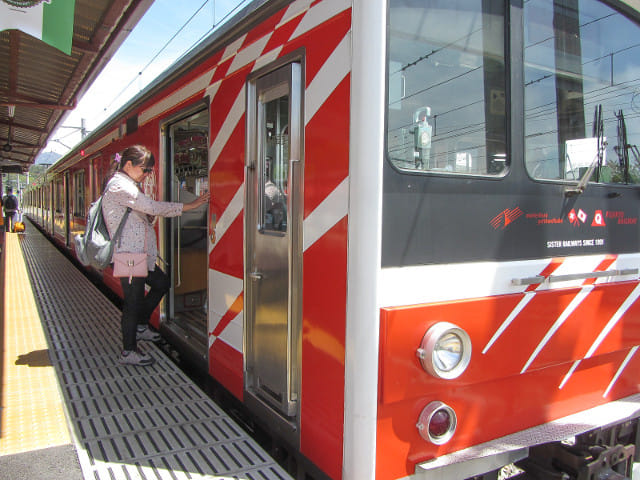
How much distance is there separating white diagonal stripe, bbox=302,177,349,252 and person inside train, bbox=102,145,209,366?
55.7 inches

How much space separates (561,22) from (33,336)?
172 inches

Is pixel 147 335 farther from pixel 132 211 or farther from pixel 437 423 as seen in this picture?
pixel 437 423

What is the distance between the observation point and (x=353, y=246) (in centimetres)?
175

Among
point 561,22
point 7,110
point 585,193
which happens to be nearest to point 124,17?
point 561,22

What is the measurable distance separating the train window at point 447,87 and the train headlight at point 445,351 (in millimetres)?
577

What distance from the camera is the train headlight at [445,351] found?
5.77ft

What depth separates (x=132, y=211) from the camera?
350 centimetres

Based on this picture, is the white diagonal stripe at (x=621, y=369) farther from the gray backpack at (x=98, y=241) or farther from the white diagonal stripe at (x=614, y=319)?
the gray backpack at (x=98, y=241)

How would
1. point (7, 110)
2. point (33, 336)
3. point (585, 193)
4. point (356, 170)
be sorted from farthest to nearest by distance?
point (7, 110), point (33, 336), point (585, 193), point (356, 170)

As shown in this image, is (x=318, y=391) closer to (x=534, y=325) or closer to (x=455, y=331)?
(x=455, y=331)

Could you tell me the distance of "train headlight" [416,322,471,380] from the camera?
1758 mm

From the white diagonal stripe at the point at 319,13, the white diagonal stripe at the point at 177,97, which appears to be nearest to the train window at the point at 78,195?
the white diagonal stripe at the point at 177,97

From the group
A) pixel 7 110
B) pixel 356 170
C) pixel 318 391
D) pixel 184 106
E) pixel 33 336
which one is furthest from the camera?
pixel 7 110

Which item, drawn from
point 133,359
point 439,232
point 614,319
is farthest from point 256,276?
point 614,319
